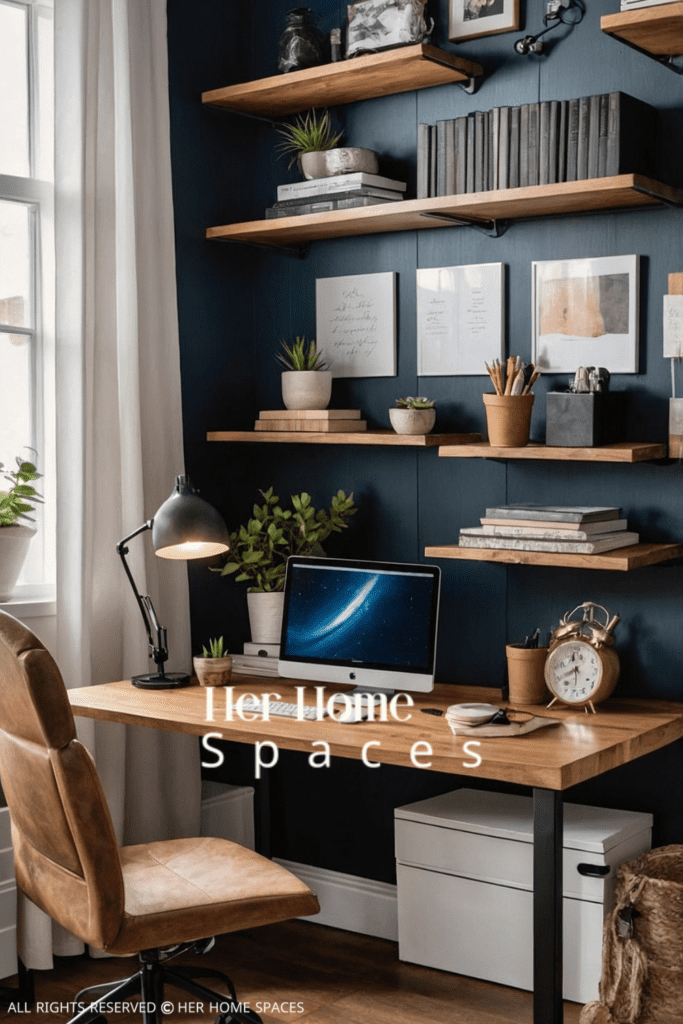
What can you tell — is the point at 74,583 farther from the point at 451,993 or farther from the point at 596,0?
the point at 596,0

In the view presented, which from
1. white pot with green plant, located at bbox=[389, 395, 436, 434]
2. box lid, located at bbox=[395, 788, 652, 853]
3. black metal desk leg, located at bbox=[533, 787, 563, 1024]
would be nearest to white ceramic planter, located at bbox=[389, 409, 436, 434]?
white pot with green plant, located at bbox=[389, 395, 436, 434]

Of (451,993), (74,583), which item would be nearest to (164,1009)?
(451,993)

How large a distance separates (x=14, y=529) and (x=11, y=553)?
0.07 meters

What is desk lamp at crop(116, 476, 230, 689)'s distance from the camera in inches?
116

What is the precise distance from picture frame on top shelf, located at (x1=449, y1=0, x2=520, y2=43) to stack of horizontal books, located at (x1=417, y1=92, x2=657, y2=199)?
26 cm

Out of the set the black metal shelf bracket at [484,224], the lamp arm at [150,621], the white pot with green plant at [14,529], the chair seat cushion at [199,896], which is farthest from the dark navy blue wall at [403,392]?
the chair seat cushion at [199,896]

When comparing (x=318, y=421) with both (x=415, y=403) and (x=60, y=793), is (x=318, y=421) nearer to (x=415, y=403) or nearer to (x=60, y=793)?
(x=415, y=403)

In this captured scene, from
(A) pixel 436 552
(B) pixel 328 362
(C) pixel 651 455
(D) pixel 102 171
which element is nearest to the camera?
(C) pixel 651 455

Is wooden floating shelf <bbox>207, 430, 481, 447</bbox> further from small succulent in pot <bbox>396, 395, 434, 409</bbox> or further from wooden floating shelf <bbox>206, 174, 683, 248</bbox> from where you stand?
wooden floating shelf <bbox>206, 174, 683, 248</bbox>

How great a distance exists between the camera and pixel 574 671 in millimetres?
2881

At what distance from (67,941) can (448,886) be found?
993mm

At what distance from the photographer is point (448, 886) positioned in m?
3.07

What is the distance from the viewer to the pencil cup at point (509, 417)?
299cm

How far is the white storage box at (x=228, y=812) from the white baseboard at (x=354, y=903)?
221 mm
